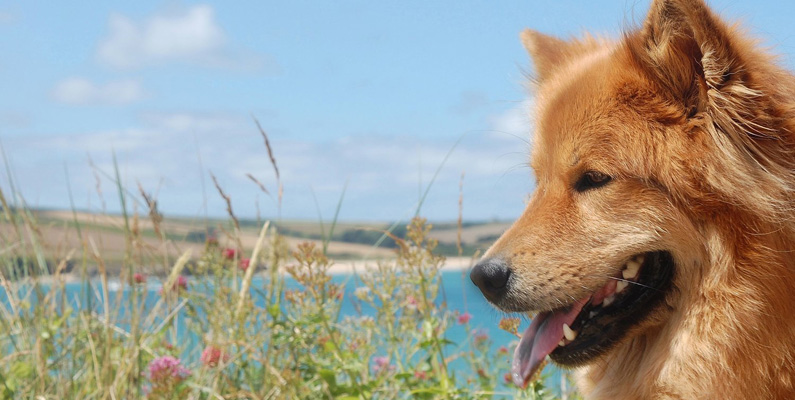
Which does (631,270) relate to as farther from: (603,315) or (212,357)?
(212,357)

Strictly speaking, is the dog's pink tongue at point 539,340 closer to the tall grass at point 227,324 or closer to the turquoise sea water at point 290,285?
the tall grass at point 227,324

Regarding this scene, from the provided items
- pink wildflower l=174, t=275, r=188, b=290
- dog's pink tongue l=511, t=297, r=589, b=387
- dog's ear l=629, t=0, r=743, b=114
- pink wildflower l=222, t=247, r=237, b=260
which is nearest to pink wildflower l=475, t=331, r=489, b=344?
pink wildflower l=222, t=247, r=237, b=260

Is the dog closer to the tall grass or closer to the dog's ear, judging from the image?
the dog's ear

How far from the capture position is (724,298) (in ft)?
7.02

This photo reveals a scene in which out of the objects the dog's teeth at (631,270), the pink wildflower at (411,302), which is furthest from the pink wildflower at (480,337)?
the dog's teeth at (631,270)

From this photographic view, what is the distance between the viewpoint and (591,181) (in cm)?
230

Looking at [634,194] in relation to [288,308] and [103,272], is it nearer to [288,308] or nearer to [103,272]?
[288,308]

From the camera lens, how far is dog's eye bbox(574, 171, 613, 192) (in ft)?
7.45

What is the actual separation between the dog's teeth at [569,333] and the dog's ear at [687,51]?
2.57ft

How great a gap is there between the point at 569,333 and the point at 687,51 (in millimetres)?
951

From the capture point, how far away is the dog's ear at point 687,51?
82.0 inches

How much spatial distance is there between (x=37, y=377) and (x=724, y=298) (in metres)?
3.49

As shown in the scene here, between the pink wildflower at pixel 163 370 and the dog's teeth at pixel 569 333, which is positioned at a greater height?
the dog's teeth at pixel 569 333

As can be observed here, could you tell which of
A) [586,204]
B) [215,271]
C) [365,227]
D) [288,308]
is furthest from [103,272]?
[586,204]
